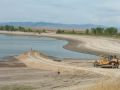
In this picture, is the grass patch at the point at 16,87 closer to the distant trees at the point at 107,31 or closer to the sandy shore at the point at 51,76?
the sandy shore at the point at 51,76

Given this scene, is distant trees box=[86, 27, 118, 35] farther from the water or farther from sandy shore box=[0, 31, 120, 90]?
sandy shore box=[0, 31, 120, 90]

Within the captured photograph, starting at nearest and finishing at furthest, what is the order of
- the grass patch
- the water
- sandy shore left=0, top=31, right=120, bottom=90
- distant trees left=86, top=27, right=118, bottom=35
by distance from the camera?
the grass patch
sandy shore left=0, top=31, right=120, bottom=90
the water
distant trees left=86, top=27, right=118, bottom=35

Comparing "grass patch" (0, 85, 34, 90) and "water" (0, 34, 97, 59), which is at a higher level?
"grass patch" (0, 85, 34, 90)

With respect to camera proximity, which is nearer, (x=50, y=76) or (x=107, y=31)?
(x=50, y=76)

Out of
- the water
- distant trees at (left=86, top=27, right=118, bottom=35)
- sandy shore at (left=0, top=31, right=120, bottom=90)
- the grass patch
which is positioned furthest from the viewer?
distant trees at (left=86, top=27, right=118, bottom=35)

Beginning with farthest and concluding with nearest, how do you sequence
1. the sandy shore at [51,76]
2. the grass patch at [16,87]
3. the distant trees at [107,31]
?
the distant trees at [107,31], the sandy shore at [51,76], the grass patch at [16,87]

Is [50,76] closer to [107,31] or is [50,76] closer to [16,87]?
[16,87]

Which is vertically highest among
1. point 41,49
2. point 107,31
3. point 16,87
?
point 16,87

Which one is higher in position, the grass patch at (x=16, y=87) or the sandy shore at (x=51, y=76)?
the grass patch at (x=16, y=87)

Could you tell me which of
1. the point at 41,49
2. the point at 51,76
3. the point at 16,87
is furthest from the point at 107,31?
the point at 16,87

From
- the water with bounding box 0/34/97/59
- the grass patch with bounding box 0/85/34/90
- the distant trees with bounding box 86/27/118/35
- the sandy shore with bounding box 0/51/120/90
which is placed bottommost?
the distant trees with bounding box 86/27/118/35

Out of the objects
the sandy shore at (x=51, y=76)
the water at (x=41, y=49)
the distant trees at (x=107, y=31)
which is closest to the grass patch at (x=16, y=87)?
the sandy shore at (x=51, y=76)

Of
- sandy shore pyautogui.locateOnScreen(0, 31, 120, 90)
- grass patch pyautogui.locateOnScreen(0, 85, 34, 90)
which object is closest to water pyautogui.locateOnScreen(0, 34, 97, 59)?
sandy shore pyautogui.locateOnScreen(0, 31, 120, 90)

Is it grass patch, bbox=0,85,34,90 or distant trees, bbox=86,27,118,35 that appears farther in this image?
distant trees, bbox=86,27,118,35
